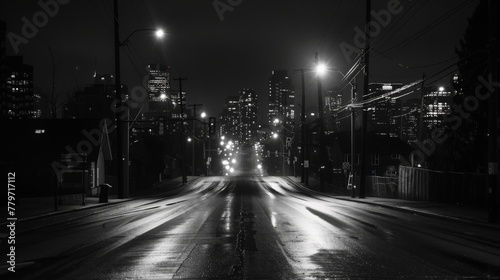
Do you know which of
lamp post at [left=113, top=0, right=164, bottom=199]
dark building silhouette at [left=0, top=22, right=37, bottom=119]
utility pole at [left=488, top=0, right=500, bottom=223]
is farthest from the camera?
dark building silhouette at [left=0, top=22, right=37, bottom=119]

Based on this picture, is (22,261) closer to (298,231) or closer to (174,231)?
(174,231)

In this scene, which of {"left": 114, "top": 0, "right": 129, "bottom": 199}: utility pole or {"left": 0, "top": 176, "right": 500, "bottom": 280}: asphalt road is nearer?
{"left": 0, "top": 176, "right": 500, "bottom": 280}: asphalt road

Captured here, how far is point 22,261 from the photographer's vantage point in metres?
12.8

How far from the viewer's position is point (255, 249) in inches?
566

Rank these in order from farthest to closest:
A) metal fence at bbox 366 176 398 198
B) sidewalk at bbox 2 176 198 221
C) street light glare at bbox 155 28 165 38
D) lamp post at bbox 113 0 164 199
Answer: metal fence at bbox 366 176 398 198, lamp post at bbox 113 0 164 199, street light glare at bbox 155 28 165 38, sidewalk at bbox 2 176 198 221

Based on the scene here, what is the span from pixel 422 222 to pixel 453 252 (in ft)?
30.4

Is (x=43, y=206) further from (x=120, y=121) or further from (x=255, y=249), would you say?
(x=255, y=249)

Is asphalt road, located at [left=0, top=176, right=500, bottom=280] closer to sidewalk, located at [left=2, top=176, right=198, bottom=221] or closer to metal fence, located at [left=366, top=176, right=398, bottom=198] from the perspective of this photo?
sidewalk, located at [left=2, top=176, right=198, bottom=221]

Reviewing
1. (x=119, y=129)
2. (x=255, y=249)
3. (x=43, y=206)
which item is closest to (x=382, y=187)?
(x=119, y=129)

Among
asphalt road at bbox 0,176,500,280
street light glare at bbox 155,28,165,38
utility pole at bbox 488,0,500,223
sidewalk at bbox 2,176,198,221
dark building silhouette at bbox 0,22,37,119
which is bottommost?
sidewalk at bbox 2,176,198,221

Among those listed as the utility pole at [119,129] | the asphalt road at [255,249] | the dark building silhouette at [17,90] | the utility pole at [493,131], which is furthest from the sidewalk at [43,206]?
the dark building silhouette at [17,90]

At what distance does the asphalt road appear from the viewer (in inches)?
441

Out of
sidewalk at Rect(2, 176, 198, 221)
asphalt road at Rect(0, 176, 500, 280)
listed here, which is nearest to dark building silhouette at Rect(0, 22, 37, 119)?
A: sidewalk at Rect(2, 176, 198, 221)

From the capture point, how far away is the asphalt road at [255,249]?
441 inches
